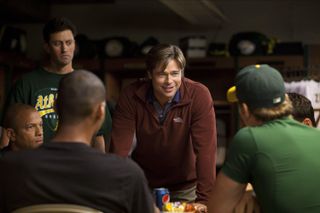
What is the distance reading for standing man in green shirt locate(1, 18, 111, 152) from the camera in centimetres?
301

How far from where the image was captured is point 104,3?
276 inches

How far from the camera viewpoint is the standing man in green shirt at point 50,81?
301cm

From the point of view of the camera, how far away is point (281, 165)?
186 centimetres

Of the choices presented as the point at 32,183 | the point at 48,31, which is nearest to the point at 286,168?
the point at 32,183

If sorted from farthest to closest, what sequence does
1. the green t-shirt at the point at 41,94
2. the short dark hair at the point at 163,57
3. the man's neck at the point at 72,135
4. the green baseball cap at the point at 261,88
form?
the green t-shirt at the point at 41,94 → the short dark hair at the point at 163,57 → the green baseball cap at the point at 261,88 → the man's neck at the point at 72,135

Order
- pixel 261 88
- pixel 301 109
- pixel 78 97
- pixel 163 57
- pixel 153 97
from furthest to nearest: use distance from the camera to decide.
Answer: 1. pixel 153 97
2. pixel 163 57
3. pixel 301 109
4. pixel 261 88
5. pixel 78 97

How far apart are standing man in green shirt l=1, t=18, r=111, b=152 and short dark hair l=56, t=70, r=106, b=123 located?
3.96 ft

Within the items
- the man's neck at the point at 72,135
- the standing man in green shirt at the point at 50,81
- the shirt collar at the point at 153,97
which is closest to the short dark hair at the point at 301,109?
the shirt collar at the point at 153,97

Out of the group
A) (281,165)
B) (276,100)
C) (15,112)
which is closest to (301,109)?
(276,100)

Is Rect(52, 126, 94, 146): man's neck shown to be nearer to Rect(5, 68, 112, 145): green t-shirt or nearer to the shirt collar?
the shirt collar

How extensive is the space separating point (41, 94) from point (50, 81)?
0.09 meters

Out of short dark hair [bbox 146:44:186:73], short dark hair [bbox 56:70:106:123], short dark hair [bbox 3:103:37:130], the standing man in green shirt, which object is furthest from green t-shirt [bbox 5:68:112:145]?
short dark hair [bbox 56:70:106:123]

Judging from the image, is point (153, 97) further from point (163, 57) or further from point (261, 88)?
point (261, 88)

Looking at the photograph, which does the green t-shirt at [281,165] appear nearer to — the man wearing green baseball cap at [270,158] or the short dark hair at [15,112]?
the man wearing green baseball cap at [270,158]
